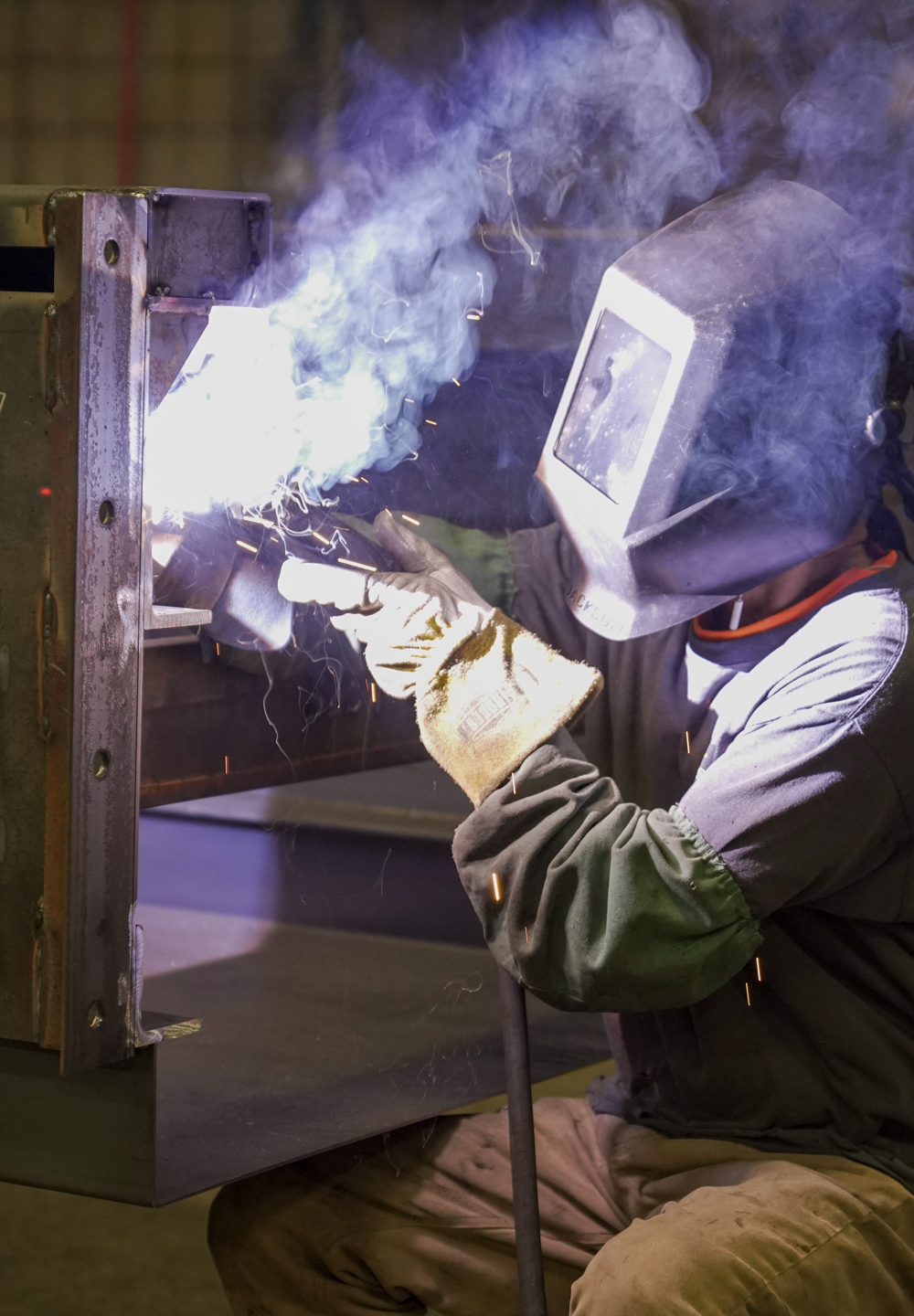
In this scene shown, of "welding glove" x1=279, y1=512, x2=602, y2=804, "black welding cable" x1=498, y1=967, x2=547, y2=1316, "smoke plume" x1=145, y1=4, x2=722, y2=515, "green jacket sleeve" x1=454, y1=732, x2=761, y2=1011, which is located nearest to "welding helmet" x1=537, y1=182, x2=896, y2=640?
"welding glove" x1=279, y1=512, x2=602, y2=804

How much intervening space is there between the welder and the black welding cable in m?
0.04

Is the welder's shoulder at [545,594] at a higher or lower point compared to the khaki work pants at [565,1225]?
higher

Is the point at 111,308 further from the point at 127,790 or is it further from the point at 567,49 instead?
the point at 567,49

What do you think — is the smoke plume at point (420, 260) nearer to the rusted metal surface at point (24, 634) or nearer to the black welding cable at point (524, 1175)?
the rusted metal surface at point (24, 634)

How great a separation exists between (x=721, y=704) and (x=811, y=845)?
313 mm

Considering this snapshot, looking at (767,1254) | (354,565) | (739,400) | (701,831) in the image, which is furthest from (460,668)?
(767,1254)

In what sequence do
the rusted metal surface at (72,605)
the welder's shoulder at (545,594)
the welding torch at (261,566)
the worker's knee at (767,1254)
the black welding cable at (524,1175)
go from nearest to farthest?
A: 1. the rusted metal surface at (72,605)
2. the worker's knee at (767,1254)
3. the black welding cable at (524,1175)
4. the welding torch at (261,566)
5. the welder's shoulder at (545,594)

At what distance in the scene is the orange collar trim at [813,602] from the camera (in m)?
1.55

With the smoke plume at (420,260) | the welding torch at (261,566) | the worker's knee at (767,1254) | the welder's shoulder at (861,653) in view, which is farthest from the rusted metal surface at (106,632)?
the welder's shoulder at (861,653)

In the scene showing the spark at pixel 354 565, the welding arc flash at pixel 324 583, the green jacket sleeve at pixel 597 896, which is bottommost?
the green jacket sleeve at pixel 597 896

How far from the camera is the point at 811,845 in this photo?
137 centimetres

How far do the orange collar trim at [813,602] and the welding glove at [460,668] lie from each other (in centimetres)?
25

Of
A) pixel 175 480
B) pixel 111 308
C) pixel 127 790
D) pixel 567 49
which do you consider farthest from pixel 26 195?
pixel 567 49

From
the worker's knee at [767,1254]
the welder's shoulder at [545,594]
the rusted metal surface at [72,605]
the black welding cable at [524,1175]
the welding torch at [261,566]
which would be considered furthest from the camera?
the welder's shoulder at [545,594]
